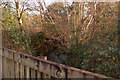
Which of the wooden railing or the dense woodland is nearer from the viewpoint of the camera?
the wooden railing

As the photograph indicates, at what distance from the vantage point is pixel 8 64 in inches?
116

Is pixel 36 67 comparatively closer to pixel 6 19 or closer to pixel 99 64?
pixel 99 64

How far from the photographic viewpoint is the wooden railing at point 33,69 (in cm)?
160

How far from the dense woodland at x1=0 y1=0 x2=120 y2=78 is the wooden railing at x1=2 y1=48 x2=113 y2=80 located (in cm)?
158

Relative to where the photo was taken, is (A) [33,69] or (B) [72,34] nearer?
(A) [33,69]

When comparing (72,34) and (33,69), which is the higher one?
(72,34)

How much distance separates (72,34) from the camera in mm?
4641

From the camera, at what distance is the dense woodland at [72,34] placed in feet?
10.7

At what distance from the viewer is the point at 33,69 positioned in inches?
85.1

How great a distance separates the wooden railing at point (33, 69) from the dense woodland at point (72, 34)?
1583mm

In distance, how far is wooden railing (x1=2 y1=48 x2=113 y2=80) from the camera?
5.24 feet

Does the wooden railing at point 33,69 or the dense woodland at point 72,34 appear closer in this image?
the wooden railing at point 33,69

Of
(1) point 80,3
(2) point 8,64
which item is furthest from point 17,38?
(1) point 80,3

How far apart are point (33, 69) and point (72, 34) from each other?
2.74 meters
